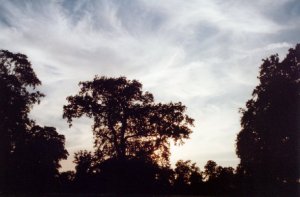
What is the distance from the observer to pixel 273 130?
46875 millimetres

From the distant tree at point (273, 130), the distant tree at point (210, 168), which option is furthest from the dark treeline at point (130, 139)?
the distant tree at point (210, 168)

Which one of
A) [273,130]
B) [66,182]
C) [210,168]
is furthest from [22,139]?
[210,168]

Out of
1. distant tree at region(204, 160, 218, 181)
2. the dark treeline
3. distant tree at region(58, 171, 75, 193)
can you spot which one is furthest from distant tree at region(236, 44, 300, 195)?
distant tree at region(204, 160, 218, 181)

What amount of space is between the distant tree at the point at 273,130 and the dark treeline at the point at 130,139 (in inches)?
4.3

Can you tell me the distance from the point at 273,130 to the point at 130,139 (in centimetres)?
2031

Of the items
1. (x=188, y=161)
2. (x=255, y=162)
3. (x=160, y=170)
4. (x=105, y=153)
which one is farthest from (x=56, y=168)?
(x=188, y=161)

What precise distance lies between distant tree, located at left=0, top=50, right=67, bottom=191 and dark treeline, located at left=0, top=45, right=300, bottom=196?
124mm

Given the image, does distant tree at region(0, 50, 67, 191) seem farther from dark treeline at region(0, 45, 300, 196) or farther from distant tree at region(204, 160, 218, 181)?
distant tree at region(204, 160, 218, 181)

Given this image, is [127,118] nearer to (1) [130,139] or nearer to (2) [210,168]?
(1) [130,139]

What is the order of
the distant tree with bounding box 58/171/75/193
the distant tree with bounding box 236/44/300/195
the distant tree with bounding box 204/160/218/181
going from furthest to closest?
the distant tree with bounding box 204/160/218/181, the distant tree with bounding box 58/171/75/193, the distant tree with bounding box 236/44/300/195

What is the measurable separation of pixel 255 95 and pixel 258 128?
517 cm

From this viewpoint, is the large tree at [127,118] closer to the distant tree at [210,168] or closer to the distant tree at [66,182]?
the distant tree at [66,182]

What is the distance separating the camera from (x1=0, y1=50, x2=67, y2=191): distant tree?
49906 millimetres

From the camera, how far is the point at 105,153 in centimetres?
5756
